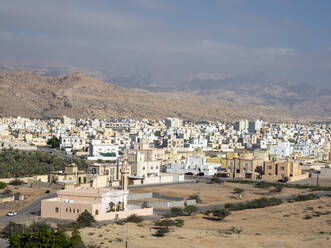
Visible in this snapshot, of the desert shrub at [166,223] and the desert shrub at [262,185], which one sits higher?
the desert shrub at [262,185]

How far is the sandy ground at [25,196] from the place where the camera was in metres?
40.8

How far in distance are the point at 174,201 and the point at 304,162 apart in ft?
129

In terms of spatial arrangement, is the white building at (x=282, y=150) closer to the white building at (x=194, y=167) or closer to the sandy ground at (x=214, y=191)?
the white building at (x=194, y=167)

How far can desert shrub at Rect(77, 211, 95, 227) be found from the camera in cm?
3469

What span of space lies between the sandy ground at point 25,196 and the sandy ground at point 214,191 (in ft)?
26.9

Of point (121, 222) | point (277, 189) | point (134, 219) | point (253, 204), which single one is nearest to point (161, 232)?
point (121, 222)

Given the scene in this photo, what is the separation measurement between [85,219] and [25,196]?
11740 mm

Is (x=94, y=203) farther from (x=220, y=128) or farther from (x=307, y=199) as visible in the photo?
(x=220, y=128)

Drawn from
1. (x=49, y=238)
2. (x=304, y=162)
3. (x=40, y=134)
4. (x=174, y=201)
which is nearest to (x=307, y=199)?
(x=174, y=201)

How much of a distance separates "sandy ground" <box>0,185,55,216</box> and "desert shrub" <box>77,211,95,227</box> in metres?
6.49

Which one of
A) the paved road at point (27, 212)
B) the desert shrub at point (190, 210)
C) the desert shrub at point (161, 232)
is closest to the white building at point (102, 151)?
the paved road at point (27, 212)

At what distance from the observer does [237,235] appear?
109 feet

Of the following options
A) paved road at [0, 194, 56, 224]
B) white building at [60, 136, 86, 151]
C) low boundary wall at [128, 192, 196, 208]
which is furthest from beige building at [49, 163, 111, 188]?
white building at [60, 136, 86, 151]

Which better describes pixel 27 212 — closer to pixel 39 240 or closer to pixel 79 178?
pixel 79 178
